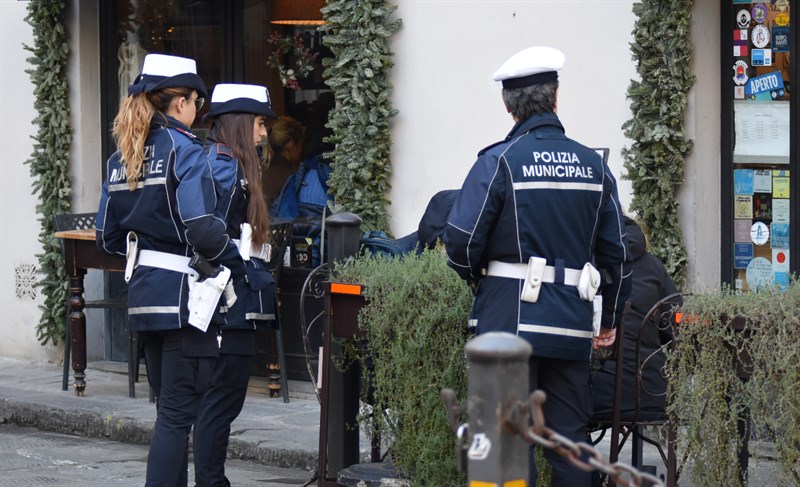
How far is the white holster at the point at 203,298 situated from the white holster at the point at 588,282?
1533mm

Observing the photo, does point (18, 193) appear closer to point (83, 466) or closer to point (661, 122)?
point (83, 466)

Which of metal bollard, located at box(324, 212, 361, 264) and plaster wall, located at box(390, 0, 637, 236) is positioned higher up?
plaster wall, located at box(390, 0, 637, 236)

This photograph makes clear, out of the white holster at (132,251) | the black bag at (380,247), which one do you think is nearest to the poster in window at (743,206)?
the black bag at (380,247)

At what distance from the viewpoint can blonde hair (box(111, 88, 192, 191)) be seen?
5316 millimetres

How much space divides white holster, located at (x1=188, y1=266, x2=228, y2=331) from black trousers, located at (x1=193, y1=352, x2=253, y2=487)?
9.5 inches

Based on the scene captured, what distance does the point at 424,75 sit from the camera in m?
8.31

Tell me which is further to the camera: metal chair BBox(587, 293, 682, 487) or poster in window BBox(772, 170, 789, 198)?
poster in window BBox(772, 170, 789, 198)

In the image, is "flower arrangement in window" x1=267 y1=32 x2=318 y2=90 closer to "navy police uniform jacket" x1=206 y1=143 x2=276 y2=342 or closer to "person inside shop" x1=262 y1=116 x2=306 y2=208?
"person inside shop" x1=262 y1=116 x2=306 y2=208

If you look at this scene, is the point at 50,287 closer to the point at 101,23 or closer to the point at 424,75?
the point at 101,23

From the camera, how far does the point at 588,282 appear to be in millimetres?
4609

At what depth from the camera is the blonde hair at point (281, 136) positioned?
930cm

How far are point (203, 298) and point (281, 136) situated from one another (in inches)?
164

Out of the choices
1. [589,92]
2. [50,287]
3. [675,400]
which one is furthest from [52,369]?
[675,400]

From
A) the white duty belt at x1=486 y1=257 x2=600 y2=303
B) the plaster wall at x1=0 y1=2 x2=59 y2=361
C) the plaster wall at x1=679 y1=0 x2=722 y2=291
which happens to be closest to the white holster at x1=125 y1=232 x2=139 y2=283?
the white duty belt at x1=486 y1=257 x2=600 y2=303
